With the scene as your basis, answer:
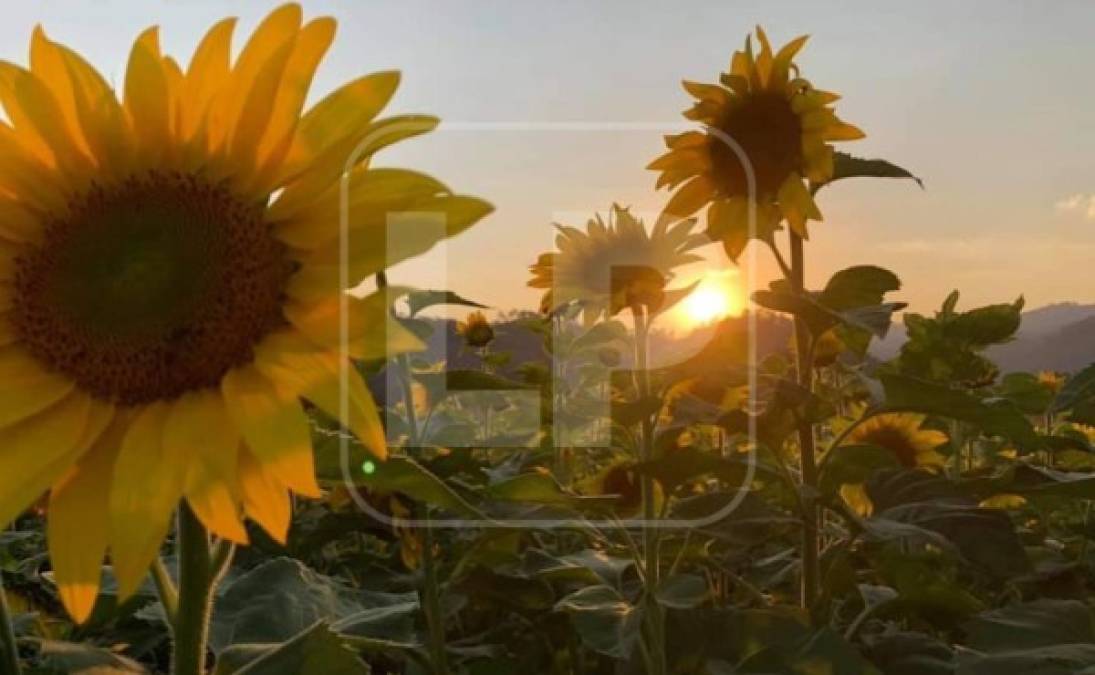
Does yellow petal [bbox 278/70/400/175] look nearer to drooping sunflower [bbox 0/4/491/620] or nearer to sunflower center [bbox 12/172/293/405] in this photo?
drooping sunflower [bbox 0/4/491/620]

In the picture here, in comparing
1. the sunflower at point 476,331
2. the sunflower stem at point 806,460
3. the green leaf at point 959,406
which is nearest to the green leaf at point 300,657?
the sunflower stem at point 806,460

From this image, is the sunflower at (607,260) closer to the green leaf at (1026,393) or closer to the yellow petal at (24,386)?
the green leaf at (1026,393)

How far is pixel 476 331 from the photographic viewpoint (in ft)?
17.3

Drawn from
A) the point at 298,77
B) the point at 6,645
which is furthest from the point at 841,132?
the point at 6,645

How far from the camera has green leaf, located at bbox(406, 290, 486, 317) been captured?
2.07 metres

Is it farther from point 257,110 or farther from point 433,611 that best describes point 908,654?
point 257,110

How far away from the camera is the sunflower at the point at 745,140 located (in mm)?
2295

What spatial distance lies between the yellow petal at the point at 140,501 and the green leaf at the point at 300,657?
0.46 ft

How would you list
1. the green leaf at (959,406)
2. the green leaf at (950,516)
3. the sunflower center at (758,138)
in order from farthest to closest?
the sunflower center at (758,138) → the green leaf at (959,406) → the green leaf at (950,516)

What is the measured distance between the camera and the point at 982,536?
167cm

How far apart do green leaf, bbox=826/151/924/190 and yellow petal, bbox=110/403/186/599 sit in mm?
1437

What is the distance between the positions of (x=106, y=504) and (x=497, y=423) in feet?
11.9

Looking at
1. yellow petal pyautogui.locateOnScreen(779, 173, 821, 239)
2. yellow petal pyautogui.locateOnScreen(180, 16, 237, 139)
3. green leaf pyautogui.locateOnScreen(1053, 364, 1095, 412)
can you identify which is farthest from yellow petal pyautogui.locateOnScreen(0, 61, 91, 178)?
green leaf pyautogui.locateOnScreen(1053, 364, 1095, 412)

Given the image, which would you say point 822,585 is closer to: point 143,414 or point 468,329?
point 143,414
